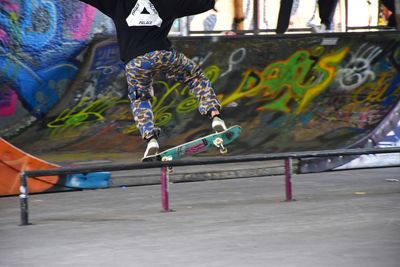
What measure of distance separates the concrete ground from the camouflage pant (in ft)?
3.44

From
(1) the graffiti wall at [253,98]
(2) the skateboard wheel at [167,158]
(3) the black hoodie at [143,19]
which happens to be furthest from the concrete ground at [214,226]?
(3) the black hoodie at [143,19]

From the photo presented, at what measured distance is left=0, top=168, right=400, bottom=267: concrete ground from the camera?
6895mm

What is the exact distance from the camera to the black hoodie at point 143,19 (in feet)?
28.7

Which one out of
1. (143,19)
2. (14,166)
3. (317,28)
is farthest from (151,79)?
(317,28)

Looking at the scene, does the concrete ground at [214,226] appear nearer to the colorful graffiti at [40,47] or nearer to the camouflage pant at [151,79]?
the camouflage pant at [151,79]

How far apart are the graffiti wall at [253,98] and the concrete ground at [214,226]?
99cm

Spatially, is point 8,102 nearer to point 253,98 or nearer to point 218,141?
point 253,98

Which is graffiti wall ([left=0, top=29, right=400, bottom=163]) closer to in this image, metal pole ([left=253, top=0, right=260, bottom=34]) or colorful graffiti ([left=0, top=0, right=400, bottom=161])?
colorful graffiti ([left=0, top=0, right=400, bottom=161])

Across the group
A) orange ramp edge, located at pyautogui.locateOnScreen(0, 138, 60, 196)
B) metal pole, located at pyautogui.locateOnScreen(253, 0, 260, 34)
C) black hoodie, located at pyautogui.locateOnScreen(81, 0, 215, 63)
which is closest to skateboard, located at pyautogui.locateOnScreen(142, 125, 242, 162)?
black hoodie, located at pyautogui.locateOnScreen(81, 0, 215, 63)

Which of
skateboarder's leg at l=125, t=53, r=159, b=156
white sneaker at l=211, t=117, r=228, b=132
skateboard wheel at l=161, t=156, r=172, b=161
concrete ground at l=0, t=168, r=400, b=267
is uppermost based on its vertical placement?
skateboarder's leg at l=125, t=53, r=159, b=156

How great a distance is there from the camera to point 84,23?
39.4 feet

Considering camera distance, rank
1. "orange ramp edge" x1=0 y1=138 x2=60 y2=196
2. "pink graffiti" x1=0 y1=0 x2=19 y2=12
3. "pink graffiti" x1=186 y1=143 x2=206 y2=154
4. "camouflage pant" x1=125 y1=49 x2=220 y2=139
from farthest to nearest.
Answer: "pink graffiti" x1=0 y1=0 x2=19 y2=12 → "orange ramp edge" x1=0 y1=138 x2=60 y2=196 → "pink graffiti" x1=186 y1=143 x2=206 y2=154 → "camouflage pant" x1=125 y1=49 x2=220 y2=139

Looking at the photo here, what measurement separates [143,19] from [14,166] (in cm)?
336

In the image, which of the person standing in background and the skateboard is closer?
the skateboard
